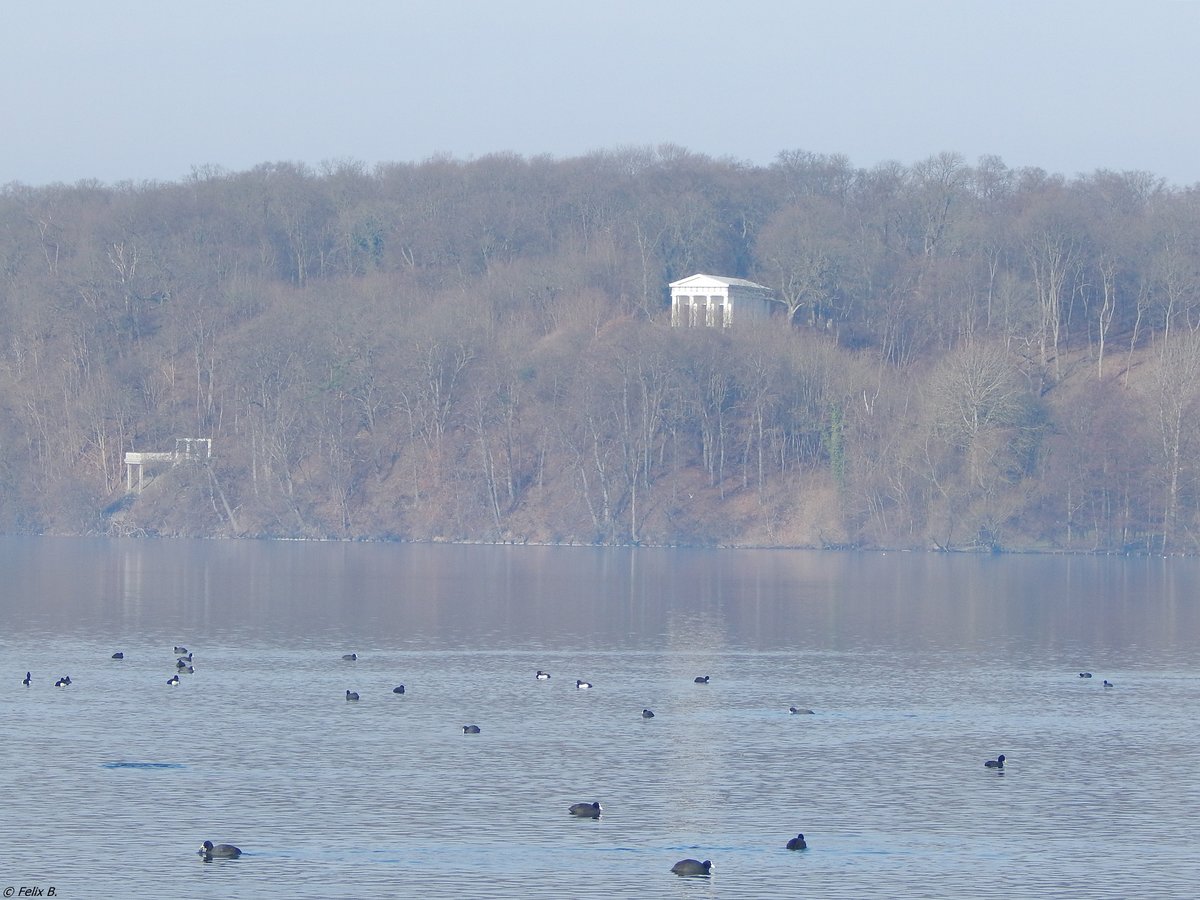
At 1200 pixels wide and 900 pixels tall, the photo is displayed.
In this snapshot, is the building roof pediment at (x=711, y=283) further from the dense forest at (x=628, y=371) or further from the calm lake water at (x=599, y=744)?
the calm lake water at (x=599, y=744)

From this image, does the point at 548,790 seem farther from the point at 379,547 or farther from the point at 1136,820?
the point at 379,547

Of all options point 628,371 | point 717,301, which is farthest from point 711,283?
point 628,371

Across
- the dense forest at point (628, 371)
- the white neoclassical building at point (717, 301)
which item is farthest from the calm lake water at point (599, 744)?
the white neoclassical building at point (717, 301)

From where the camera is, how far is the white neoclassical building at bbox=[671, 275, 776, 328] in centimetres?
11781

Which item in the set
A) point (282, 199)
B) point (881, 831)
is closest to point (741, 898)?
point (881, 831)

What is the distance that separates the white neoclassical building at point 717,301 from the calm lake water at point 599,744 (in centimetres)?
4906

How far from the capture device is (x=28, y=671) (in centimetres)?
4500

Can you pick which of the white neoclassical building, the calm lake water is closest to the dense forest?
the white neoclassical building

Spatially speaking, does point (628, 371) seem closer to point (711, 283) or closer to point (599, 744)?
point (711, 283)

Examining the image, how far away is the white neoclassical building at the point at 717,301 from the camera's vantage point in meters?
118

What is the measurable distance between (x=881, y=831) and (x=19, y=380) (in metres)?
103

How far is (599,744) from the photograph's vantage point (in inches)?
1403

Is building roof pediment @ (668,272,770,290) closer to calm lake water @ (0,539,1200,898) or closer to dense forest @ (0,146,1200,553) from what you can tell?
dense forest @ (0,146,1200,553)

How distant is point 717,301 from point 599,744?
8802 centimetres
